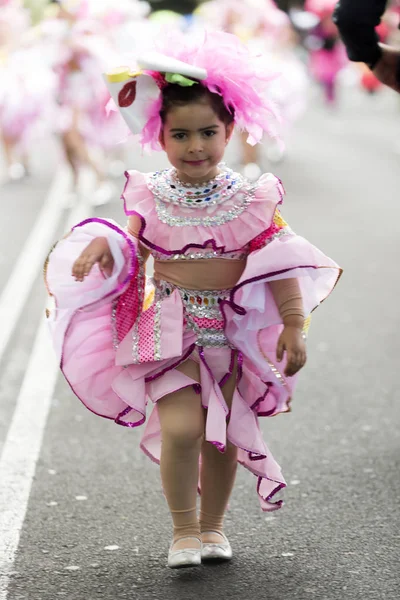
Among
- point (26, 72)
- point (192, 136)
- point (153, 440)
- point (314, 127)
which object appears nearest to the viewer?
point (192, 136)

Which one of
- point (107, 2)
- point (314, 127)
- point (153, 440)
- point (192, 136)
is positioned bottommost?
point (314, 127)

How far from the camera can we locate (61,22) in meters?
13.4

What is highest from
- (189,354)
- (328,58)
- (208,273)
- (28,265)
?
(208,273)

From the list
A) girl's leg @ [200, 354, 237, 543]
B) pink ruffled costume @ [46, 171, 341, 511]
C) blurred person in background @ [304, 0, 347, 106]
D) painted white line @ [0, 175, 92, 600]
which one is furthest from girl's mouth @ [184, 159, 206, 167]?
blurred person in background @ [304, 0, 347, 106]

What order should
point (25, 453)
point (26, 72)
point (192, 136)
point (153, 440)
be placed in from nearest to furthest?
point (192, 136), point (153, 440), point (25, 453), point (26, 72)

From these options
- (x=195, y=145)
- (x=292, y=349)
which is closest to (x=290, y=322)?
(x=292, y=349)

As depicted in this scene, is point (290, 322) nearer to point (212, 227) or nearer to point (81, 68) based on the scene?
point (212, 227)

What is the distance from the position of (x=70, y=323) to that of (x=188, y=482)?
24.5 inches

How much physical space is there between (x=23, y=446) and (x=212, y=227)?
182cm

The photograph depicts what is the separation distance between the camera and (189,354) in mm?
Answer: 3988

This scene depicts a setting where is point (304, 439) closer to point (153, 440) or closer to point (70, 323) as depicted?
point (153, 440)

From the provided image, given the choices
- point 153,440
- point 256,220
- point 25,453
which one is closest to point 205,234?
point 256,220

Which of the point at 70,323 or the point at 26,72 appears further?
the point at 26,72

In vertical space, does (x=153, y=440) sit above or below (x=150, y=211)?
below
